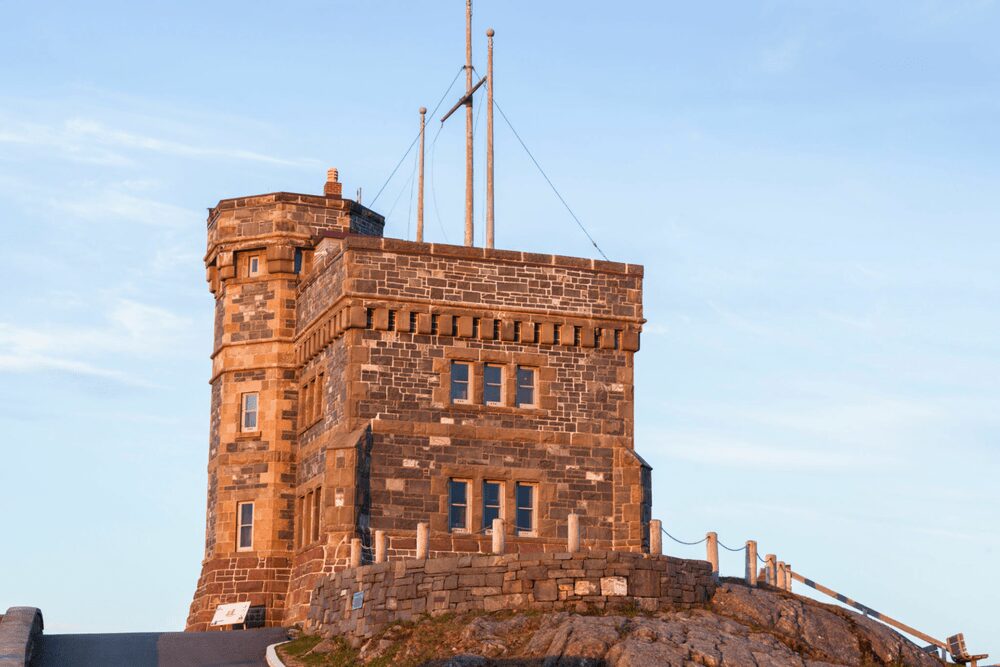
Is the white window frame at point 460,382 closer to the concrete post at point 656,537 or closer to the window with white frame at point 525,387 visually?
the window with white frame at point 525,387

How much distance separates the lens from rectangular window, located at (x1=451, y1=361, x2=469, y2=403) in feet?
135

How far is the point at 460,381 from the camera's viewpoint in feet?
135

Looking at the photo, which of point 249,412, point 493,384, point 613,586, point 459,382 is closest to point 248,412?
point 249,412

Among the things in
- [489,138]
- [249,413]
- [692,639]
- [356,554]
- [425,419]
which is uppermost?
[489,138]

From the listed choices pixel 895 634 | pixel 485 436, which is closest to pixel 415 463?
pixel 485 436

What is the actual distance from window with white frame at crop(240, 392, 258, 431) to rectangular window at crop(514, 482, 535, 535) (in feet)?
26.5

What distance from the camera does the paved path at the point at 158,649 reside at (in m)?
33.2

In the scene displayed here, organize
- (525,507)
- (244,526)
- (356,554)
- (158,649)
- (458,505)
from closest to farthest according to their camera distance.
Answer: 1. (158,649)
2. (356,554)
3. (458,505)
4. (525,507)
5. (244,526)

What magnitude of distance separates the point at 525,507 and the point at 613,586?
8268mm

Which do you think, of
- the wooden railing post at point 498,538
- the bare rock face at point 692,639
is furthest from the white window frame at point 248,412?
the bare rock face at point 692,639

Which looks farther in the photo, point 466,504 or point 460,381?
point 460,381

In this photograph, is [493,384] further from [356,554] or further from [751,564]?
[751,564]

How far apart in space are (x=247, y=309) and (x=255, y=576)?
7119mm

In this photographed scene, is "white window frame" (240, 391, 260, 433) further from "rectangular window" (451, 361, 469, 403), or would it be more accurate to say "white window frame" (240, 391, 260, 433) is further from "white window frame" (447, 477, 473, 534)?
"white window frame" (447, 477, 473, 534)
